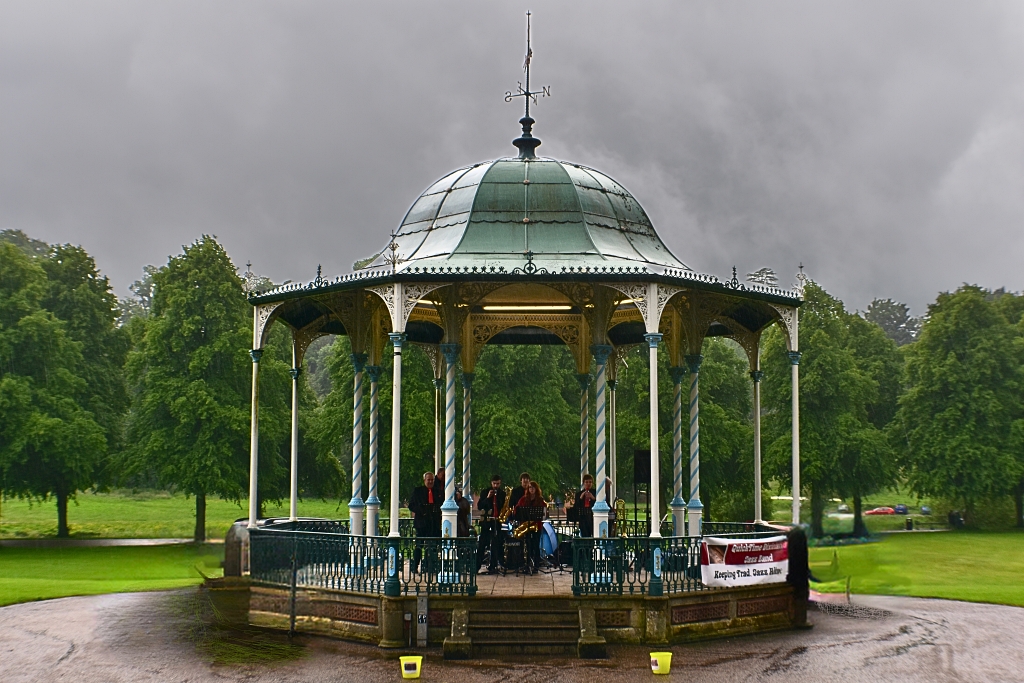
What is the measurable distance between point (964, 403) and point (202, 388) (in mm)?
30701

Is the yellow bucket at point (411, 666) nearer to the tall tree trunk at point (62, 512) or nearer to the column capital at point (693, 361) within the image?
the column capital at point (693, 361)

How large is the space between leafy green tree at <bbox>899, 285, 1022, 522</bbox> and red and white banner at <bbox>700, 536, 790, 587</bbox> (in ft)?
91.1

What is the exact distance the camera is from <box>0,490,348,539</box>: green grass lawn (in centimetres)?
3938

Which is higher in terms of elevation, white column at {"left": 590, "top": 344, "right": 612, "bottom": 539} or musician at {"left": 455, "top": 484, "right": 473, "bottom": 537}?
white column at {"left": 590, "top": 344, "right": 612, "bottom": 539}

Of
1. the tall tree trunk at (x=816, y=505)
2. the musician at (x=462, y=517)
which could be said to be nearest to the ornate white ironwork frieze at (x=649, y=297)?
the musician at (x=462, y=517)

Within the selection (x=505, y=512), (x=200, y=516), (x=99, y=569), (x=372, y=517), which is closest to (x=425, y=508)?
(x=505, y=512)

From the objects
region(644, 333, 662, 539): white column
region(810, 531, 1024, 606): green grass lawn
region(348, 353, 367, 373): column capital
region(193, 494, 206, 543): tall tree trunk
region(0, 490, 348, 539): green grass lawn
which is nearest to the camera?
region(644, 333, 662, 539): white column

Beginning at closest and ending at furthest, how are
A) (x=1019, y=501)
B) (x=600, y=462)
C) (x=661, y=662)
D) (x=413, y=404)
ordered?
(x=661, y=662) < (x=600, y=462) < (x=413, y=404) < (x=1019, y=501)

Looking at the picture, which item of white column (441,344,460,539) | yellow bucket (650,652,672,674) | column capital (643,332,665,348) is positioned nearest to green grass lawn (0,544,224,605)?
white column (441,344,460,539)

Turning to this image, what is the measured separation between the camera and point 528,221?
1756 centimetres

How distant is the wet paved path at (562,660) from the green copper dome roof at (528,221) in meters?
6.49

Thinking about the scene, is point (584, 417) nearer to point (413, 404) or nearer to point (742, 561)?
point (742, 561)

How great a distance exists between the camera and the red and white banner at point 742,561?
48.5ft

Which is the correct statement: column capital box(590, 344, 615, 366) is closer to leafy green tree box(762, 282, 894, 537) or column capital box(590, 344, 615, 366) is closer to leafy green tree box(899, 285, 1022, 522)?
leafy green tree box(762, 282, 894, 537)
